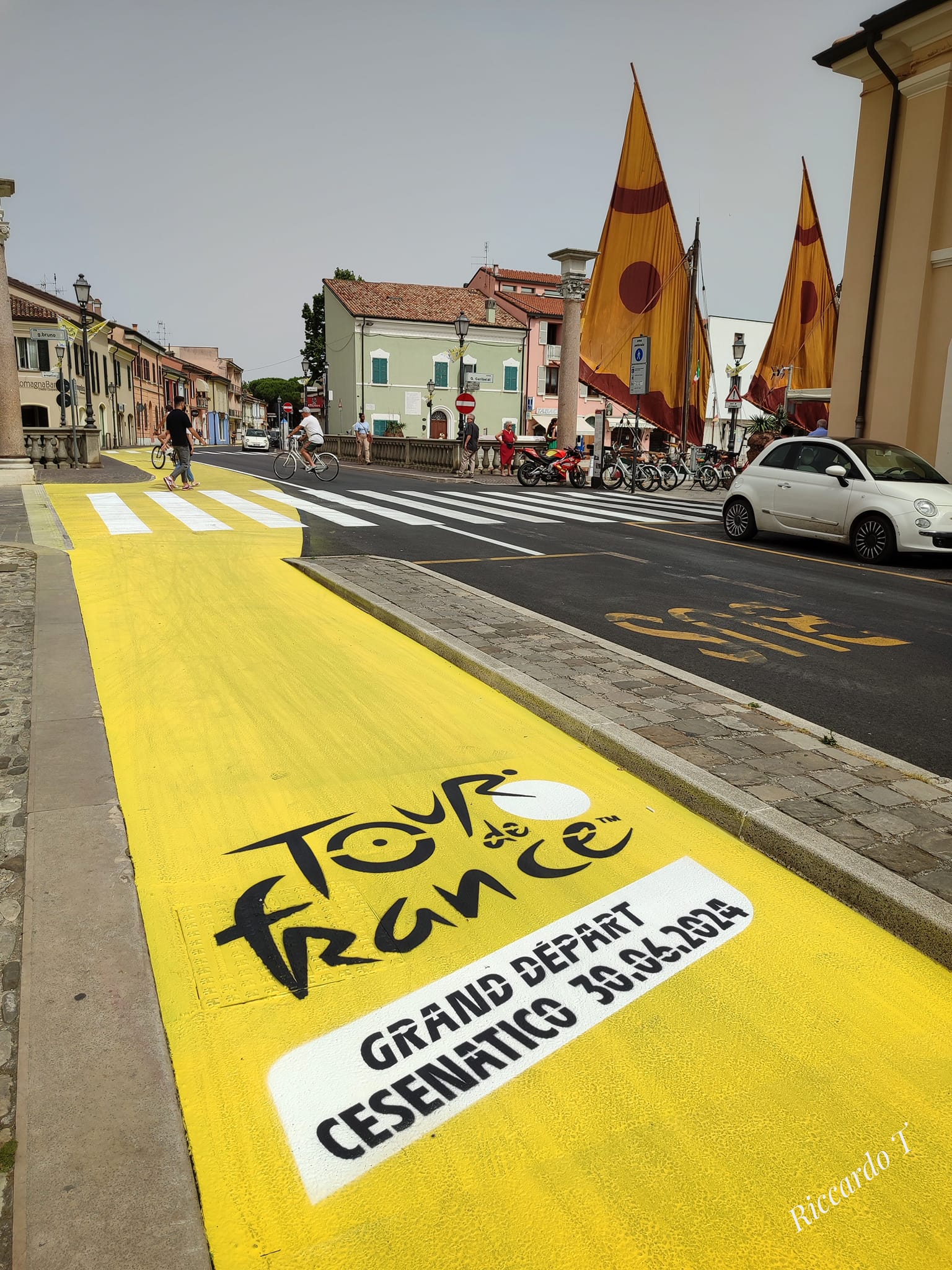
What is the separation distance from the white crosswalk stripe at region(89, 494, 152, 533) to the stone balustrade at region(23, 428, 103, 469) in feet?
29.6

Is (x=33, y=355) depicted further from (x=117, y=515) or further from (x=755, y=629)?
(x=755, y=629)

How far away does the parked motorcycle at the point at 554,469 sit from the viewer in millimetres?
24703

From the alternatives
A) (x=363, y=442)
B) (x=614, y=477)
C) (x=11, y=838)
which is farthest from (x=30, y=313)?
(x=11, y=838)

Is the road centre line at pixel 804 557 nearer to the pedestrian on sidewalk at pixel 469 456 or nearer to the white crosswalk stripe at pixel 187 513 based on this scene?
Result: the white crosswalk stripe at pixel 187 513

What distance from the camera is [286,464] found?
81.6 ft

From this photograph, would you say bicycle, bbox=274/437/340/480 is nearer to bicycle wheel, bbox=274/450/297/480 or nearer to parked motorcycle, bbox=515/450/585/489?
bicycle wheel, bbox=274/450/297/480

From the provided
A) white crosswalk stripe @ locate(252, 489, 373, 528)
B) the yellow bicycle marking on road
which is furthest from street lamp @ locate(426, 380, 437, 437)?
the yellow bicycle marking on road

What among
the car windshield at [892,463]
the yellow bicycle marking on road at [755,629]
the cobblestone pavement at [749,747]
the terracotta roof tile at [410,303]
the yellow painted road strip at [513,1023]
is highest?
the terracotta roof tile at [410,303]

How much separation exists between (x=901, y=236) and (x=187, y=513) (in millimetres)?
13069

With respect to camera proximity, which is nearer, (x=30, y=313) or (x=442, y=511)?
(x=442, y=511)

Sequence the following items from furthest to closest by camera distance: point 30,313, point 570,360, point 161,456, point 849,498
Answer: point 30,313
point 570,360
point 161,456
point 849,498

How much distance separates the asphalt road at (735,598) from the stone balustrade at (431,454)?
41.2 ft

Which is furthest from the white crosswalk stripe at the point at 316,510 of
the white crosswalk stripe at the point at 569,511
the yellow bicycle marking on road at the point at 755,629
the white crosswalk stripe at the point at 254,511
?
the yellow bicycle marking on road at the point at 755,629

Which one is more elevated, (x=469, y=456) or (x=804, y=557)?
(x=469, y=456)
